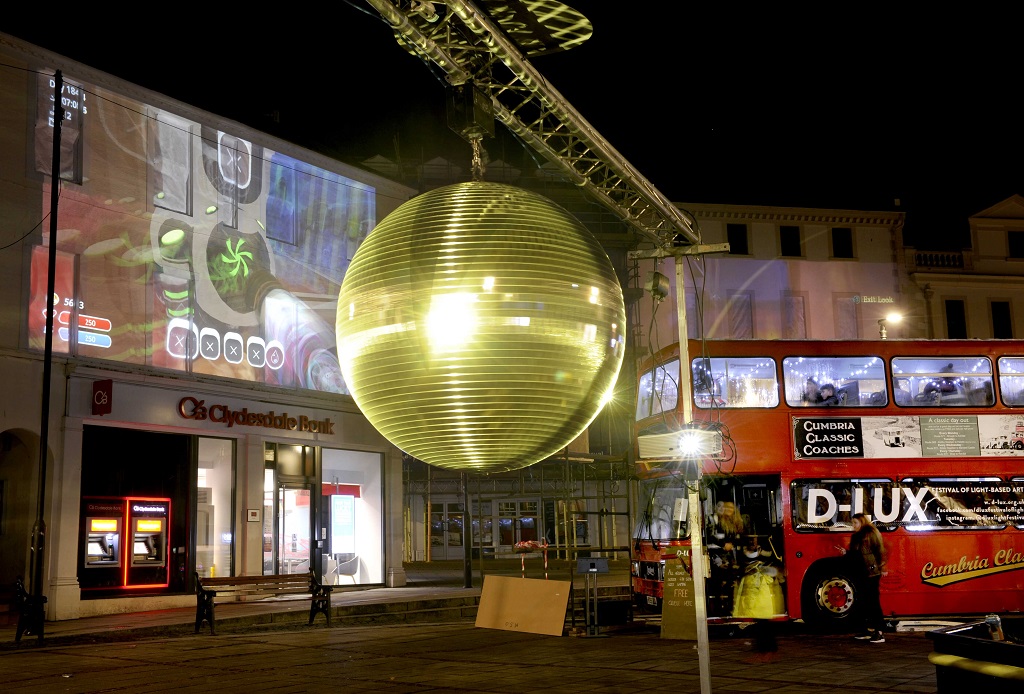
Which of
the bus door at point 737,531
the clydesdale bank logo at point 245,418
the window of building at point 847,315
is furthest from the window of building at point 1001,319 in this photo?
the clydesdale bank logo at point 245,418

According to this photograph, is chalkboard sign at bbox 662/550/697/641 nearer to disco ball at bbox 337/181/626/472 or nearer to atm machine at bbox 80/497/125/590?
disco ball at bbox 337/181/626/472

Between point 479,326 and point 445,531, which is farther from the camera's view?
point 445,531

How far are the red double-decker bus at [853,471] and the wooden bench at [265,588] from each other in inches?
258

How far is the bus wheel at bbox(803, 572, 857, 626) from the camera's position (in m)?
17.0

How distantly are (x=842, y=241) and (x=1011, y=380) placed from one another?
21751 millimetres

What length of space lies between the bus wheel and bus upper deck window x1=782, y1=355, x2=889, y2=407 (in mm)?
3079

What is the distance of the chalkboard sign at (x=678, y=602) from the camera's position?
1562cm

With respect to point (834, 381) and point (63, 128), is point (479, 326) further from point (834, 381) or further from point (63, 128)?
point (63, 128)

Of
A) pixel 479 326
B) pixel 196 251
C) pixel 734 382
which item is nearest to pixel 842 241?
pixel 734 382

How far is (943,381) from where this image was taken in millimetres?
17391

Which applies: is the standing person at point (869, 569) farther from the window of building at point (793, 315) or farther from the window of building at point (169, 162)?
the window of building at point (793, 315)

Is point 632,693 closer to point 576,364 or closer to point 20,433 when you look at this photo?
point 576,364

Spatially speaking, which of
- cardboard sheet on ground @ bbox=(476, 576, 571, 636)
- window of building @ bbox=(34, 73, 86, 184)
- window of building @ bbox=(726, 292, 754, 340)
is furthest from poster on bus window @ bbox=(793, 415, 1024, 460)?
window of building @ bbox=(726, 292, 754, 340)

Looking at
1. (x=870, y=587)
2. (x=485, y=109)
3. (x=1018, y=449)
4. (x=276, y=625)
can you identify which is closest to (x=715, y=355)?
(x=870, y=587)
